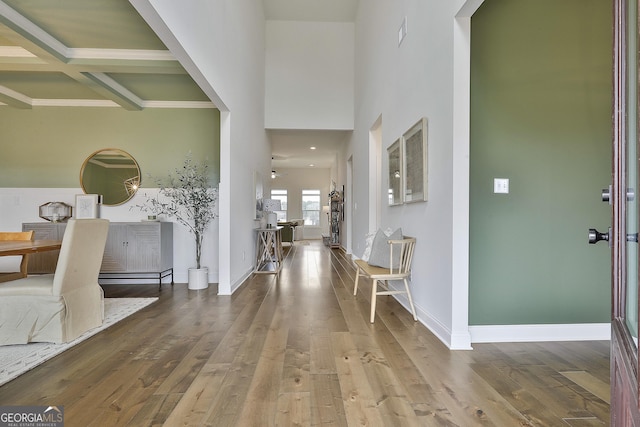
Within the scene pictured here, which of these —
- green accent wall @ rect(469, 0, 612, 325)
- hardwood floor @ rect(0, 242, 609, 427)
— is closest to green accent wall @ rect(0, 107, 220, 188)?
hardwood floor @ rect(0, 242, 609, 427)

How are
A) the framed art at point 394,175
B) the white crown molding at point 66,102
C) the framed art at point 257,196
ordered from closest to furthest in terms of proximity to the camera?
the framed art at point 394,175
the white crown molding at point 66,102
the framed art at point 257,196

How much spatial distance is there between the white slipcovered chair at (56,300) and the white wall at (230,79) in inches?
58.3

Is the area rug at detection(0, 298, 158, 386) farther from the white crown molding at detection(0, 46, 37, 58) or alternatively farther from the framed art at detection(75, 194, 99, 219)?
the white crown molding at detection(0, 46, 37, 58)

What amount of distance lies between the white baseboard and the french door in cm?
151

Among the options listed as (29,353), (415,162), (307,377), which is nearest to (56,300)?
(29,353)

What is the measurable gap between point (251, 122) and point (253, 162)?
69cm

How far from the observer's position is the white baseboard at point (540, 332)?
7.89ft

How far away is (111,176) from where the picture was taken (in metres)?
4.62

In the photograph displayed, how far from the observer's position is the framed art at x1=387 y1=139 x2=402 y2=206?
3.53 m

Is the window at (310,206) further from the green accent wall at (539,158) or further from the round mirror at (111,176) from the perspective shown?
the green accent wall at (539,158)

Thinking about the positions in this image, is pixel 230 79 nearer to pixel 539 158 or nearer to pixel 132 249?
pixel 132 249

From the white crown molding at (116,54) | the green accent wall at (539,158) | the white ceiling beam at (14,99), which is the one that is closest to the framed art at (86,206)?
the white ceiling beam at (14,99)

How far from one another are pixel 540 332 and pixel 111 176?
5.52m

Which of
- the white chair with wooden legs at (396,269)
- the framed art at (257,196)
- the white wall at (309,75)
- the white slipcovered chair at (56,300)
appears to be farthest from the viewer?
the white wall at (309,75)
